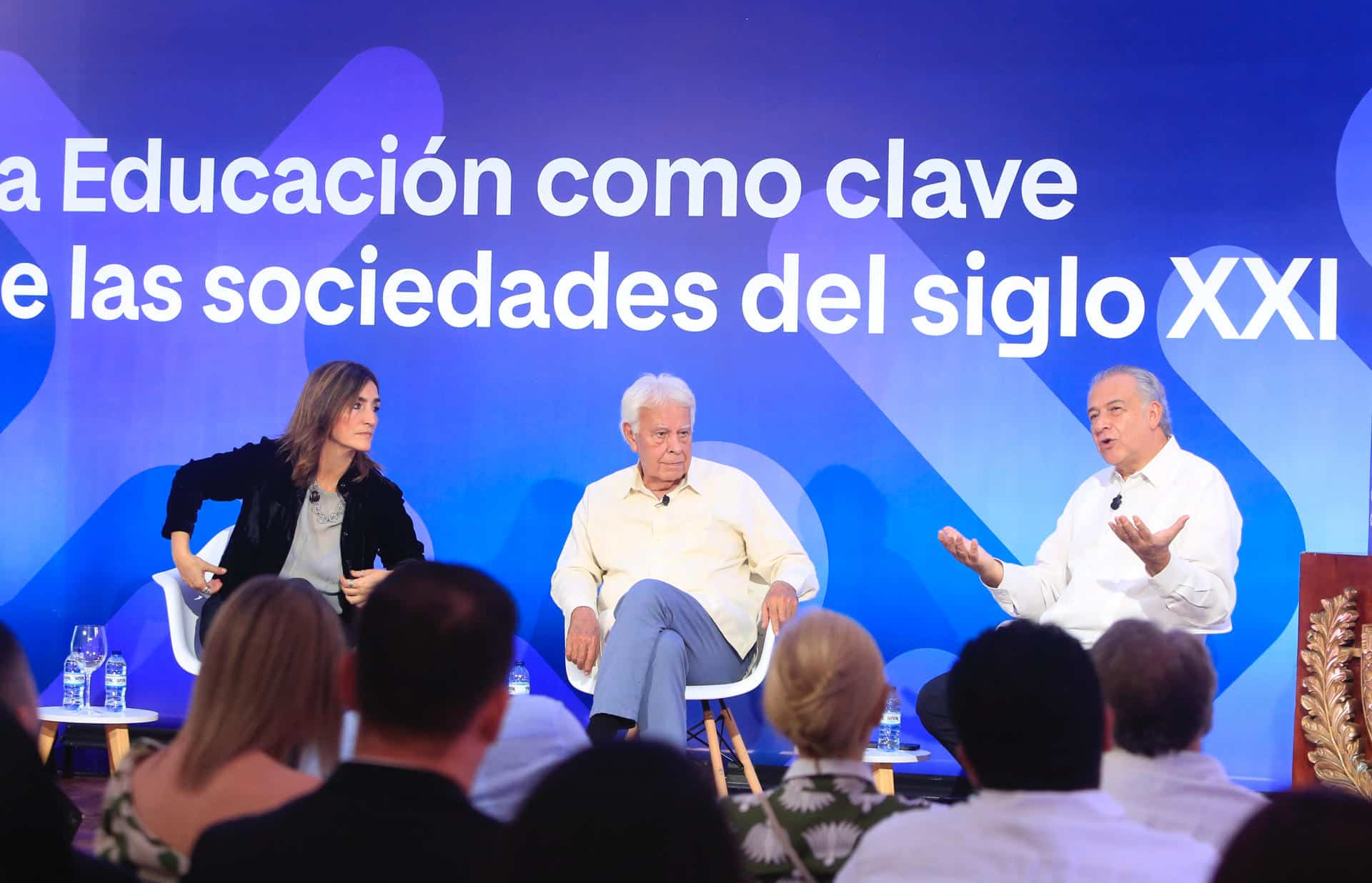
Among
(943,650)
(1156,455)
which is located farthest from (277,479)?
(1156,455)

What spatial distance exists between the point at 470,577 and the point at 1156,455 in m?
3.38

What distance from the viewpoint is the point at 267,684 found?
1874 mm

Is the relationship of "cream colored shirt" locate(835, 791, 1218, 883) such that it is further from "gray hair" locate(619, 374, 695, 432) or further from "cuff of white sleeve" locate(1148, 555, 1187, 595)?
"gray hair" locate(619, 374, 695, 432)

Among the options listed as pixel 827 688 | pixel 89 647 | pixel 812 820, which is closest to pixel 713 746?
pixel 89 647

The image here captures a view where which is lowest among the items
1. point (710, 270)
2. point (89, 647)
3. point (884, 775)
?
point (884, 775)

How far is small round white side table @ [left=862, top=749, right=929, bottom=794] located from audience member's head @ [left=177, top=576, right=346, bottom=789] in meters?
2.82

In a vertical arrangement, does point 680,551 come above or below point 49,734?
above

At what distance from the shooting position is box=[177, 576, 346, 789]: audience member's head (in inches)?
71.3

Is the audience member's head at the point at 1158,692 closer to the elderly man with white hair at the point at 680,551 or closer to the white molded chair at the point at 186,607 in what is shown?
the elderly man with white hair at the point at 680,551

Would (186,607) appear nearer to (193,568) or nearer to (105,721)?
(193,568)

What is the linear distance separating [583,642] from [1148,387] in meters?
1.90

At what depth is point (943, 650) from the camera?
5.38m

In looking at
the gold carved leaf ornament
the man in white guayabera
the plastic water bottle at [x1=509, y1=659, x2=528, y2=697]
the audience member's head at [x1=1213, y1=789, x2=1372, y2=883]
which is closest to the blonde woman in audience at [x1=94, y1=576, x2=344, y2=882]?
the audience member's head at [x1=1213, y1=789, x2=1372, y2=883]

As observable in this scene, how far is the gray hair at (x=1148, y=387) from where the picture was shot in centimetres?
455
